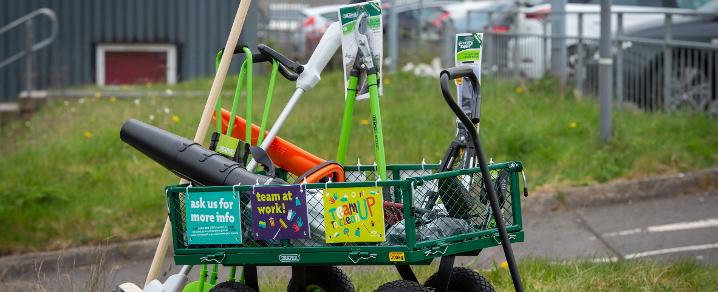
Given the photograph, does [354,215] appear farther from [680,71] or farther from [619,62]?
[619,62]

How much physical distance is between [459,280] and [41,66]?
1278 cm

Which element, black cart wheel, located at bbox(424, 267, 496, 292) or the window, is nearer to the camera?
black cart wheel, located at bbox(424, 267, 496, 292)

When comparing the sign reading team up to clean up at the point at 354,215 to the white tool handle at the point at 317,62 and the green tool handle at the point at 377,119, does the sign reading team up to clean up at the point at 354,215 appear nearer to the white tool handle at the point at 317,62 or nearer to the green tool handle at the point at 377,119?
the green tool handle at the point at 377,119

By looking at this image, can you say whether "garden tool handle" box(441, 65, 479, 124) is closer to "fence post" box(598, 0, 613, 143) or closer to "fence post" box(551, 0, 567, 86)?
"fence post" box(598, 0, 613, 143)

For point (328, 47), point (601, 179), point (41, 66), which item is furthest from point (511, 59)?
point (328, 47)

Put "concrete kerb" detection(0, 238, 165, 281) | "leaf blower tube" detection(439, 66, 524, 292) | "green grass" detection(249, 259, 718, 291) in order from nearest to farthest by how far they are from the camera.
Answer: "leaf blower tube" detection(439, 66, 524, 292)
"green grass" detection(249, 259, 718, 291)
"concrete kerb" detection(0, 238, 165, 281)

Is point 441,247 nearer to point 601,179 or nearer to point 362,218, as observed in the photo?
point 362,218

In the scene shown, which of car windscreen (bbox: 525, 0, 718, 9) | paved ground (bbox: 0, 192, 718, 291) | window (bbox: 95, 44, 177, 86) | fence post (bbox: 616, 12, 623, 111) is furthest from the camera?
window (bbox: 95, 44, 177, 86)

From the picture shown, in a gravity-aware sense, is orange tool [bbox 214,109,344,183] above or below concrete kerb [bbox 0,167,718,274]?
above

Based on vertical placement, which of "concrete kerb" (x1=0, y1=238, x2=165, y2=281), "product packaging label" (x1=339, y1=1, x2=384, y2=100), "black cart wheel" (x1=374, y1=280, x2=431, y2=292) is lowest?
"concrete kerb" (x1=0, y1=238, x2=165, y2=281)

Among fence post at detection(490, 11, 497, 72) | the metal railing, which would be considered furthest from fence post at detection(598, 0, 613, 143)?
the metal railing

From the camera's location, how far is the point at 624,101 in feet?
36.6

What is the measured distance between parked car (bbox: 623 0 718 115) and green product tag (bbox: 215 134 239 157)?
6366 millimetres

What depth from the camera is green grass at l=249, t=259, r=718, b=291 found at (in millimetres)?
5785
